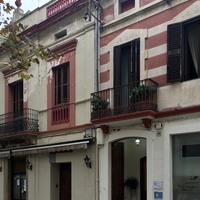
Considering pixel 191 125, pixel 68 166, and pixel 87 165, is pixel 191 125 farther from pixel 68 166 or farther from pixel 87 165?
pixel 68 166

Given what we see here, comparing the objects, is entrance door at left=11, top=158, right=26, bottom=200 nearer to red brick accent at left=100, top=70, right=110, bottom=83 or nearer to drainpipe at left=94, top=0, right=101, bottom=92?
red brick accent at left=100, top=70, right=110, bottom=83

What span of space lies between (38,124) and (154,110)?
6.48 meters

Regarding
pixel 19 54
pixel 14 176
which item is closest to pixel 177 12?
pixel 19 54

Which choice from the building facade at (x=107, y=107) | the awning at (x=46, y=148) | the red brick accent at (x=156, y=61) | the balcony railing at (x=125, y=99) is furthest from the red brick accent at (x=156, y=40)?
the awning at (x=46, y=148)

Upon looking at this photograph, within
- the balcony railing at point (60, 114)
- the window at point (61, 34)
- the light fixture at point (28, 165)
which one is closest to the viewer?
the balcony railing at point (60, 114)

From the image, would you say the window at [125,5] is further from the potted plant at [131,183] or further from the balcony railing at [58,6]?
the potted plant at [131,183]

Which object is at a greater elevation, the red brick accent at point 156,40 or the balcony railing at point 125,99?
the red brick accent at point 156,40

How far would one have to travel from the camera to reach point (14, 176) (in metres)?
18.8

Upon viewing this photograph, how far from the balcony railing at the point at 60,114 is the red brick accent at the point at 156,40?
431 cm

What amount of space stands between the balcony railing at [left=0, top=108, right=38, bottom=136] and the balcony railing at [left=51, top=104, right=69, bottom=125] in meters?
1.18

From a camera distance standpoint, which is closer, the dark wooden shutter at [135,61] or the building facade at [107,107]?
the building facade at [107,107]

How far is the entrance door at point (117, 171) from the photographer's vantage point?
14.1m

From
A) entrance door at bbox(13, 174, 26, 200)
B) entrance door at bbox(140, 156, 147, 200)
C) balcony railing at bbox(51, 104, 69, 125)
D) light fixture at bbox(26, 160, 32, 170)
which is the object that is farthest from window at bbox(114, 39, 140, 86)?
entrance door at bbox(13, 174, 26, 200)

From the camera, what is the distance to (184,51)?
38.5 ft
